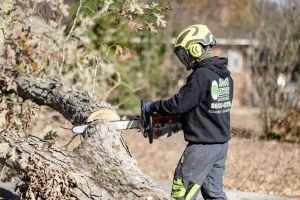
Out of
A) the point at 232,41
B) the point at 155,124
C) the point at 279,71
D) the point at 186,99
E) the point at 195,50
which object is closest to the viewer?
the point at 186,99

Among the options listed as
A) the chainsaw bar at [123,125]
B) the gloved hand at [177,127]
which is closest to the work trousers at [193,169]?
the gloved hand at [177,127]

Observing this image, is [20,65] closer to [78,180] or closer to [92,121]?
[92,121]

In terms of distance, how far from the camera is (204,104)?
198 inches

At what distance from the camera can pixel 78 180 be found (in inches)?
188

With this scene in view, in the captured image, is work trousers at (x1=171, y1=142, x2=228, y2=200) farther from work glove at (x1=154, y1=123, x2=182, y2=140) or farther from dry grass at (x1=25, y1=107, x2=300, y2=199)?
dry grass at (x1=25, y1=107, x2=300, y2=199)

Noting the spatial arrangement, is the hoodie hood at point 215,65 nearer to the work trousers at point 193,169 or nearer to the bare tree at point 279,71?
the work trousers at point 193,169

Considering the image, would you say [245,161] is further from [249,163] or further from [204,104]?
[204,104]

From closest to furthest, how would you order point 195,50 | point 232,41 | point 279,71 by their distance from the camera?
point 195,50
point 279,71
point 232,41

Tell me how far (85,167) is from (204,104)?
110 cm

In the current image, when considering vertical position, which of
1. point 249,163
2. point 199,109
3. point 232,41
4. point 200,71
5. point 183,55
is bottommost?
point 249,163

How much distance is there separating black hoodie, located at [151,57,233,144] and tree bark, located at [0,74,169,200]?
533 mm

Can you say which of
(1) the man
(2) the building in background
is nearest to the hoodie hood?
(1) the man

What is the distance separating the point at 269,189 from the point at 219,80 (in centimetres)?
367

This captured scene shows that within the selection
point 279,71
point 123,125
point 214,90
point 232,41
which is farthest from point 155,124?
point 232,41
